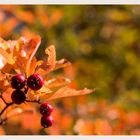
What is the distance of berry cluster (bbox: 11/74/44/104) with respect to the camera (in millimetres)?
1145

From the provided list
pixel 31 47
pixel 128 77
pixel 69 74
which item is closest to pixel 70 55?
pixel 69 74

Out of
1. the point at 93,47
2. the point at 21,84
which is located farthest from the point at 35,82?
the point at 93,47

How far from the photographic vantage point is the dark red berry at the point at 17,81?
1.14 m

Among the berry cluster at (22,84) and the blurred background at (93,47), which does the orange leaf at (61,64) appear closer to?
the berry cluster at (22,84)

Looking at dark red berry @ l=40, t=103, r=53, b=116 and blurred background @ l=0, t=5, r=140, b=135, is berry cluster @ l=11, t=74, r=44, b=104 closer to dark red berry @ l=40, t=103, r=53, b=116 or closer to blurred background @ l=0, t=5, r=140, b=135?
dark red berry @ l=40, t=103, r=53, b=116

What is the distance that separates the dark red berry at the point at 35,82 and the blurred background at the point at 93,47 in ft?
4.84

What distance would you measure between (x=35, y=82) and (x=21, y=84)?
27 mm

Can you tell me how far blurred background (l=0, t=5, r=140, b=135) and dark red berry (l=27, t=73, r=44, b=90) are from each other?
1.48 meters

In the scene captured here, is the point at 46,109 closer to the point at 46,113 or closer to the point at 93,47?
the point at 46,113

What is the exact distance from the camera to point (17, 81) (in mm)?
1143

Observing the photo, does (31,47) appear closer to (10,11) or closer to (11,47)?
(11,47)

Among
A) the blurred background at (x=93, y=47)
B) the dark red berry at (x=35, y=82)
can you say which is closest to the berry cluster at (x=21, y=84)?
the dark red berry at (x=35, y=82)

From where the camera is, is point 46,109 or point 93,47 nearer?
point 46,109
